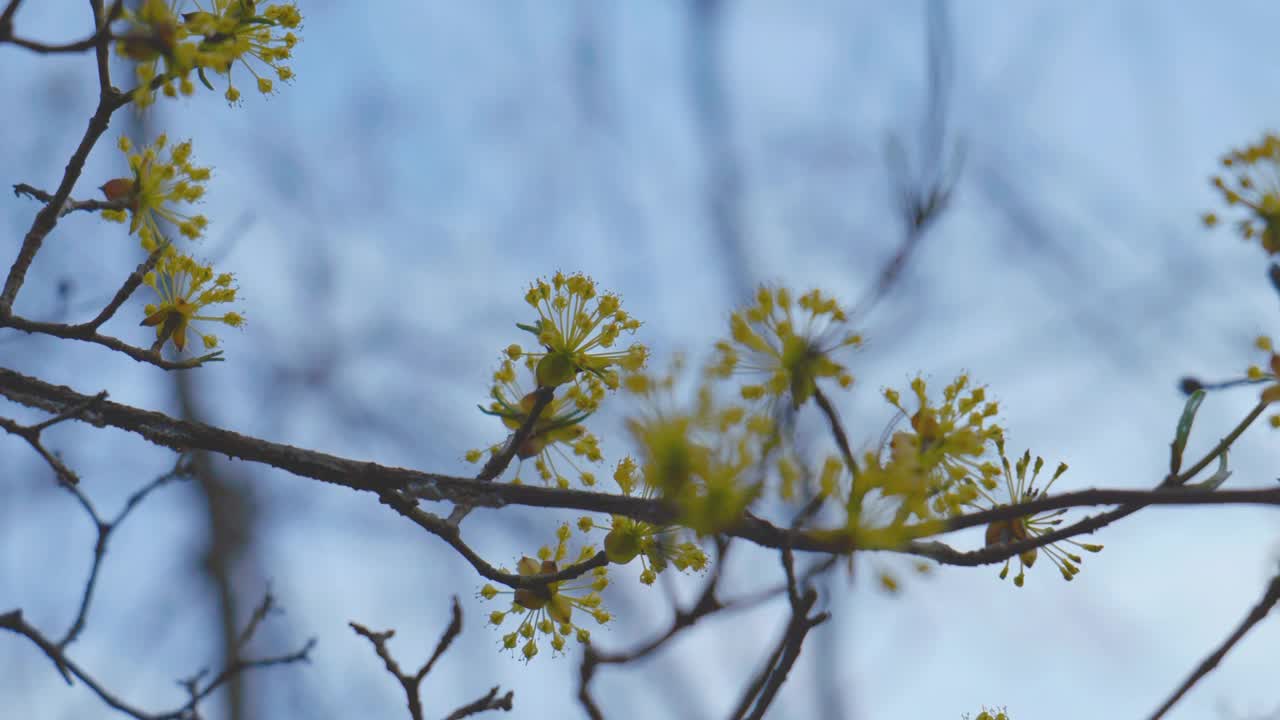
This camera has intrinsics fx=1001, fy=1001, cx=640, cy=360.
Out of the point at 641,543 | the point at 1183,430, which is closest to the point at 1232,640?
the point at 1183,430

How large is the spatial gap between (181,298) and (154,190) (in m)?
0.26

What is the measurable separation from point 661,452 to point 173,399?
27.3 feet

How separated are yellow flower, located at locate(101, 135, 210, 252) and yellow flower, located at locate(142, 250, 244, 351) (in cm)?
7

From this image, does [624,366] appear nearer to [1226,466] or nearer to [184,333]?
[184,333]

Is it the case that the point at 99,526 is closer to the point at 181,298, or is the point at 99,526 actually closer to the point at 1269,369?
the point at 181,298

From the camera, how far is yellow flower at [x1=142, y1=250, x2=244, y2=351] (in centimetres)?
237

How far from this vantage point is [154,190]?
92.4 inches

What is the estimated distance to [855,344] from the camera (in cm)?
189

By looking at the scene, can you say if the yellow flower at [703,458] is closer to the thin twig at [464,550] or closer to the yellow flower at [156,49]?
the thin twig at [464,550]

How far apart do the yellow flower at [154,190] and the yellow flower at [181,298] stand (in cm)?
7

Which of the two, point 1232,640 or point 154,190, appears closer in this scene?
point 1232,640

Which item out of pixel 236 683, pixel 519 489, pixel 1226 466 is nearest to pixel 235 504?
pixel 236 683

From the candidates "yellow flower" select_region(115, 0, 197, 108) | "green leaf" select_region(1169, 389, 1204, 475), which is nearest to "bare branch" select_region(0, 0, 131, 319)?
"yellow flower" select_region(115, 0, 197, 108)

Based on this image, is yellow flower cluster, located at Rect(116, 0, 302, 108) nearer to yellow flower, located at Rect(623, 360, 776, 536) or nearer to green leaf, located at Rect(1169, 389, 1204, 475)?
yellow flower, located at Rect(623, 360, 776, 536)
